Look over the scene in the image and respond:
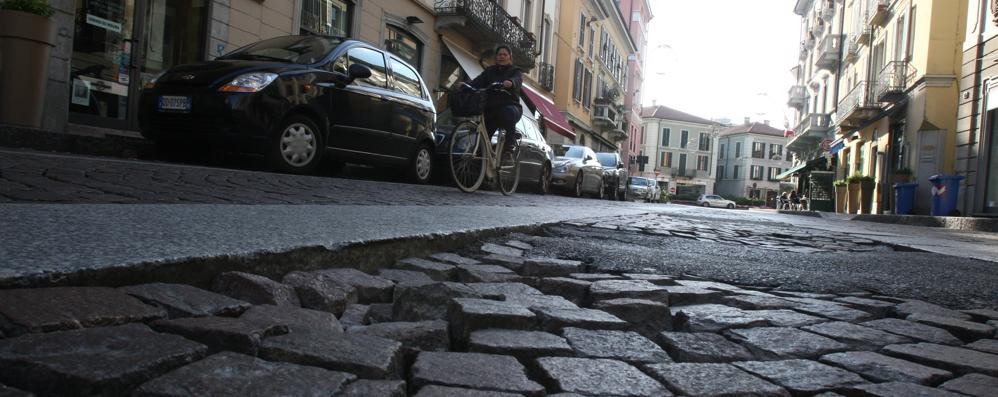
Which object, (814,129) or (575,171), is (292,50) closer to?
(575,171)

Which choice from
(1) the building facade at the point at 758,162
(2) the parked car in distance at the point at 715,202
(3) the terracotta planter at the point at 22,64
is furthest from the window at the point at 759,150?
(3) the terracotta planter at the point at 22,64

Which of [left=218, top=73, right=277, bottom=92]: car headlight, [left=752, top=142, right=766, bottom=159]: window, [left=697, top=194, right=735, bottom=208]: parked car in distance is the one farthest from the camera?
[left=752, top=142, right=766, bottom=159]: window

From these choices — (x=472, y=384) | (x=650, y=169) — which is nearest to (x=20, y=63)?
(x=472, y=384)

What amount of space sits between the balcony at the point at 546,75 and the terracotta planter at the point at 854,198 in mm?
11603

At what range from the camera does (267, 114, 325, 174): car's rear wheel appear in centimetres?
732

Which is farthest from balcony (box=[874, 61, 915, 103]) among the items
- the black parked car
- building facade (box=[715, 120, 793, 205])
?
building facade (box=[715, 120, 793, 205])

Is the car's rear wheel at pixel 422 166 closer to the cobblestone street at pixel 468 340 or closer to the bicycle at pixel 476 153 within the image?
the bicycle at pixel 476 153

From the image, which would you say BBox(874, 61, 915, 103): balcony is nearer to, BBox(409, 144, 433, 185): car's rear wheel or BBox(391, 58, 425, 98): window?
BBox(409, 144, 433, 185): car's rear wheel

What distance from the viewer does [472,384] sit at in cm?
134

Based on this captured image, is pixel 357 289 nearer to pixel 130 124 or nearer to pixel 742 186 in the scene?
pixel 130 124

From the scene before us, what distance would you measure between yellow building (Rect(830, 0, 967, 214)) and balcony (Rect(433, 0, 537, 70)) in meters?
11.3

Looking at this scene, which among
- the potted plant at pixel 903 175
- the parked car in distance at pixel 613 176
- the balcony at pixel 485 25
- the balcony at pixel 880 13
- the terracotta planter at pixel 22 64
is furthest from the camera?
the balcony at pixel 880 13

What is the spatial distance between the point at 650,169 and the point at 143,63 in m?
76.1

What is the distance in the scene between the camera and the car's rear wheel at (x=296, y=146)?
7.32 meters
